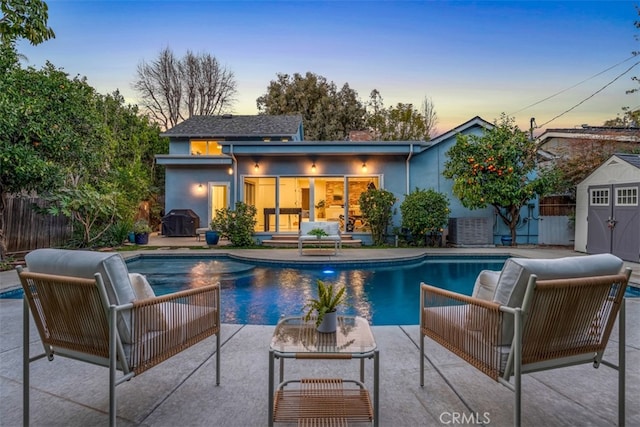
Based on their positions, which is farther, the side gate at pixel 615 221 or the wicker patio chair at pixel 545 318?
the side gate at pixel 615 221

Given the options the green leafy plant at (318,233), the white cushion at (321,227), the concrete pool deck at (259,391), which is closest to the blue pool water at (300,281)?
the green leafy plant at (318,233)

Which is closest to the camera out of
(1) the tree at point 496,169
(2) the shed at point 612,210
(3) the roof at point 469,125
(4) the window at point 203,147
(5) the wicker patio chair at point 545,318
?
(5) the wicker patio chair at point 545,318

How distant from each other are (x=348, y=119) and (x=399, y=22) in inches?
589

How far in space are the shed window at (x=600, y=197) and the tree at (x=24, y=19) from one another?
11.6 meters

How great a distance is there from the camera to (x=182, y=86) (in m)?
22.6

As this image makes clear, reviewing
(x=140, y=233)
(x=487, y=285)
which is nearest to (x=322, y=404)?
(x=487, y=285)

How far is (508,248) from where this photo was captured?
424 inches

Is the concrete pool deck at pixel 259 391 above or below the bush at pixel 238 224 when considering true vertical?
below

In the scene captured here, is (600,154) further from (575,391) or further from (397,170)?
(575,391)

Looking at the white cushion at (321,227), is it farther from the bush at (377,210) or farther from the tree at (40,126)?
the tree at (40,126)

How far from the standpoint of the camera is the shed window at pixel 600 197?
8.94 m

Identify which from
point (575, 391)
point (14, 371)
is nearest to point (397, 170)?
point (575, 391)

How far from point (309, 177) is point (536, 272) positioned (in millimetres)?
10420

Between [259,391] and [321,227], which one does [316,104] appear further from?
[259,391]
